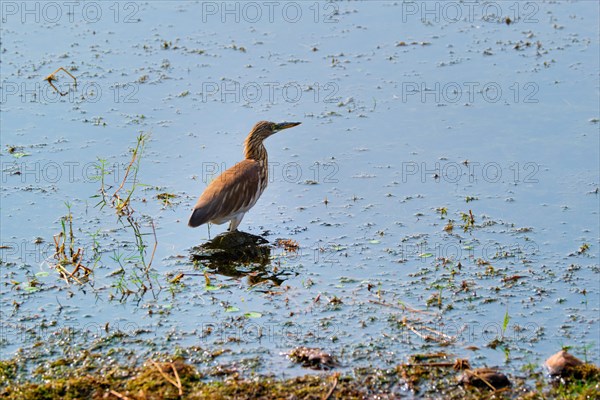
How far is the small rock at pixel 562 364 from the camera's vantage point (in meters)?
7.07

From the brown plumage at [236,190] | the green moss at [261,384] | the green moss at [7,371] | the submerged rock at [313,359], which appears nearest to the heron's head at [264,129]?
the brown plumage at [236,190]

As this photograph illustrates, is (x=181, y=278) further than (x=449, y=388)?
Yes

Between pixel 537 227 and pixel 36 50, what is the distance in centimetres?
703

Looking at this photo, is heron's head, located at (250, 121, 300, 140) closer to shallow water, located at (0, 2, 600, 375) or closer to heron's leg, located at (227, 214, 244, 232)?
shallow water, located at (0, 2, 600, 375)

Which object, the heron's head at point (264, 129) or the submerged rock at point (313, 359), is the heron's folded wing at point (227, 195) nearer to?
the heron's head at point (264, 129)

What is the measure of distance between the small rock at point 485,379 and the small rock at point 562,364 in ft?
1.10

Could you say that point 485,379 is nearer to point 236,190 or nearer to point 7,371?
point 7,371

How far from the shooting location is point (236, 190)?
31.6ft

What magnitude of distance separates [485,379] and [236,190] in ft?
11.3

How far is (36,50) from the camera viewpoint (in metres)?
13.6

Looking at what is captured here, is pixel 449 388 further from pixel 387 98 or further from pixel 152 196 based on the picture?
pixel 387 98

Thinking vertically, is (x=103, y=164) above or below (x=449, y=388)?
above

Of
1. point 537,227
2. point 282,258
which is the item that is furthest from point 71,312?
point 537,227

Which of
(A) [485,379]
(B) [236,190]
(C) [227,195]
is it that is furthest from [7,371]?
(A) [485,379]
